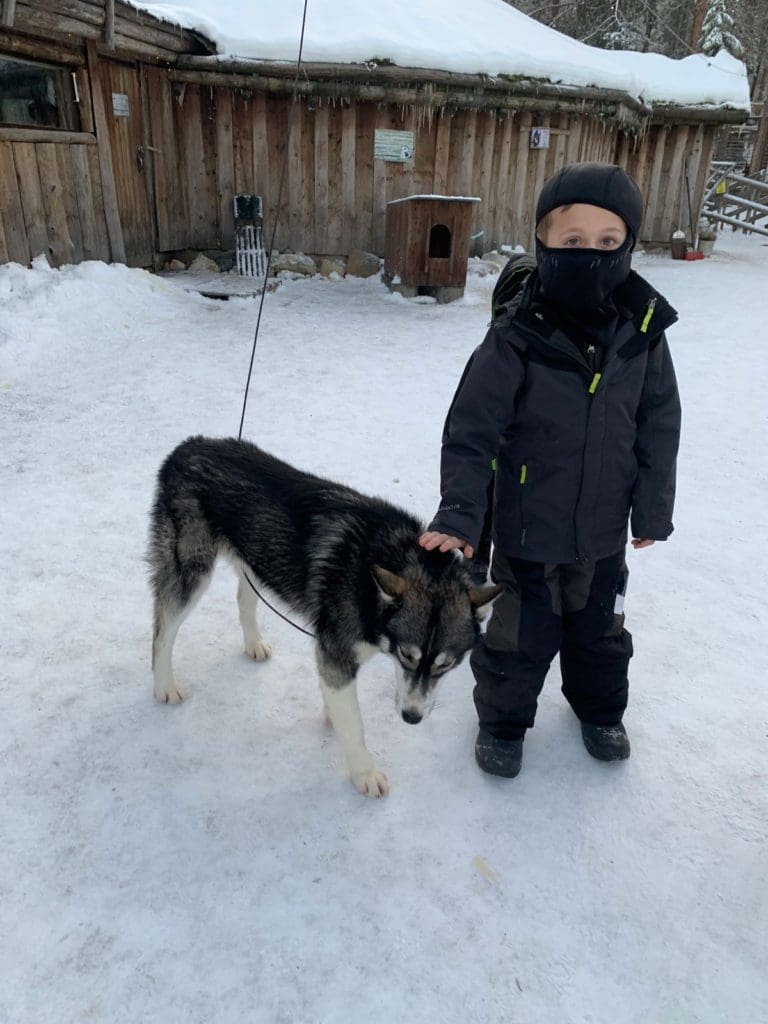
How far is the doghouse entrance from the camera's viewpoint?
9.33 meters

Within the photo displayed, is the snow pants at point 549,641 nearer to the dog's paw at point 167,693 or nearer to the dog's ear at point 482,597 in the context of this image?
the dog's ear at point 482,597

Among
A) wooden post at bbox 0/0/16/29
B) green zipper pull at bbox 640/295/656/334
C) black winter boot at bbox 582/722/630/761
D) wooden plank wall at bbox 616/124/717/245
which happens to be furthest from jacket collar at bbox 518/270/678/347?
wooden plank wall at bbox 616/124/717/245

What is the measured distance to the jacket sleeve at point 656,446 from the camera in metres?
2.18

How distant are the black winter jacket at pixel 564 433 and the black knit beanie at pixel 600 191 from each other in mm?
229

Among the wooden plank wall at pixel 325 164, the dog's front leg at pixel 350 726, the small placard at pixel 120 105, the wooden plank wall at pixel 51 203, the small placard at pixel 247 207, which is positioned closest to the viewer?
the dog's front leg at pixel 350 726

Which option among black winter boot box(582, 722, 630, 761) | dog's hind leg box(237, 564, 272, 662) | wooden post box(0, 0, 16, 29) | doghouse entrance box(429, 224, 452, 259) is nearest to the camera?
black winter boot box(582, 722, 630, 761)

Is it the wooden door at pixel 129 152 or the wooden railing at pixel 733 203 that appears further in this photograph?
the wooden railing at pixel 733 203

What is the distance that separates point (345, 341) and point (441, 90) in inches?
204

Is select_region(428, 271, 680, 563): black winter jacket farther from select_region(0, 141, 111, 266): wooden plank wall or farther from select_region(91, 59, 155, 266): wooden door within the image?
select_region(91, 59, 155, 266): wooden door

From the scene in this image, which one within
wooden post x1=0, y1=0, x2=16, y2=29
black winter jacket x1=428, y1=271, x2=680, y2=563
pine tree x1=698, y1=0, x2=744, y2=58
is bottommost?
black winter jacket x1=428, y1=271, x2=680, y2=563

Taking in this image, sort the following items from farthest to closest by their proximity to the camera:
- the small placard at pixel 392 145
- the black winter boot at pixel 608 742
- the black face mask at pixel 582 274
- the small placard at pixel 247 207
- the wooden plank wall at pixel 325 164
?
the small placard at pixel 392 145
the small placard at pixel 247 207
the wooden plank wall at pixel 325 164
the black winter boot at pixel 608 742
the black face mask at pixel 582 274

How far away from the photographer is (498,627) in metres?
2.33

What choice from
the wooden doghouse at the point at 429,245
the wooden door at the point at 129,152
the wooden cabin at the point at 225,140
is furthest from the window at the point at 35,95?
the wooden doghouse at the point at 429,245

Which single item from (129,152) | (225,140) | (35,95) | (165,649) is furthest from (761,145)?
(165,649)
